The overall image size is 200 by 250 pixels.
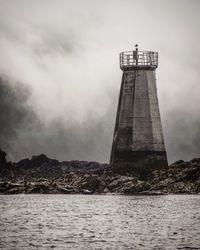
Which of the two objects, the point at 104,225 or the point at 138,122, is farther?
the point at 138,122

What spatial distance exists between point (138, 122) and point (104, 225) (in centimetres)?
2980

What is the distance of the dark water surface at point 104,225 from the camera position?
3133 centimetres

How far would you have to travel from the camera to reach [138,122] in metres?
68.4

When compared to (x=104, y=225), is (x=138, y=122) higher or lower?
higher

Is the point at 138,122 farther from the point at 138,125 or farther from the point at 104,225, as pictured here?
the point at 104,225

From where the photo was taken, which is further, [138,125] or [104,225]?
[138,125]

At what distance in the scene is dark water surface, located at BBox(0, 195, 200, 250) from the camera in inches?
1233

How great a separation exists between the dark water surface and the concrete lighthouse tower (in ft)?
27.2

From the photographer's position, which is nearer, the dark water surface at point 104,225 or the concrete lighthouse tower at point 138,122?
the dark water surface at point 104,225

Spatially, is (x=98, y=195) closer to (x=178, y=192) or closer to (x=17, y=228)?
(x=178, y=192)

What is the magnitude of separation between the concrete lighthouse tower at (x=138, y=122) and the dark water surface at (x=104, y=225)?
8301 millimetres

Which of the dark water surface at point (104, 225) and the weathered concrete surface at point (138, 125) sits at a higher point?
the weathered concrete surface at point (138, 125)

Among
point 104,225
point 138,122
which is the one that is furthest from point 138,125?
point 104,225

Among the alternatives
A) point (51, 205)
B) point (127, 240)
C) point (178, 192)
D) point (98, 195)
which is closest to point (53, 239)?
point (127, 240)
